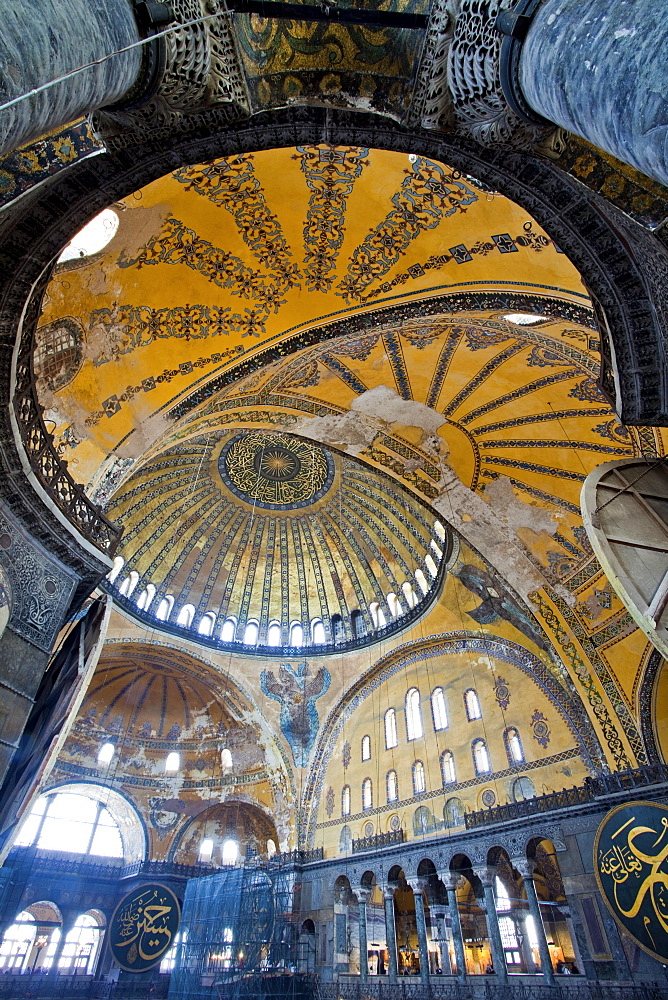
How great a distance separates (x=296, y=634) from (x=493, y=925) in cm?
921

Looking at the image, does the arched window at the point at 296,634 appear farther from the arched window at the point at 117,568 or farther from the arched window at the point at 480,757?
the arched window at the point at 480,757

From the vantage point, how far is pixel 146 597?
15812 mm

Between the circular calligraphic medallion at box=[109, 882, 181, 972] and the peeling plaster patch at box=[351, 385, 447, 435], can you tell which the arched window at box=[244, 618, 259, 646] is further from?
the peeling plaster patch at box=[351, 385, 447, 435]

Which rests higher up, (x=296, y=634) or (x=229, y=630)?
(x=296, y=634)

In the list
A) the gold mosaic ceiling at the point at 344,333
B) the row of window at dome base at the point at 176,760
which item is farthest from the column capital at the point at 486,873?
the row of window at dome base at the point at 176,760

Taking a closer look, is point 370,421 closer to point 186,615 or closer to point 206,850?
point 186,615

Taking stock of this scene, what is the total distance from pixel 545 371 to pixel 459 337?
4.94 feet

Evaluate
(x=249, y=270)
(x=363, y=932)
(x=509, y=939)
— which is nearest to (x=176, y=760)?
(x=363, y=932)

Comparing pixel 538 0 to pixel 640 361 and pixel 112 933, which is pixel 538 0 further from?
pixel 112 933

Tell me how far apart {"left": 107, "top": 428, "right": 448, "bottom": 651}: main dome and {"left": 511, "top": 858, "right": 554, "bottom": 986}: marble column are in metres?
6.02

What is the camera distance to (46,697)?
18.2ft

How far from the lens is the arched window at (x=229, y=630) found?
17.0m

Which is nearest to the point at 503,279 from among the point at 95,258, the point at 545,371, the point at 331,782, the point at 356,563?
the point at 545,371

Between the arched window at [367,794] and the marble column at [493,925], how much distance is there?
13.2 feet
